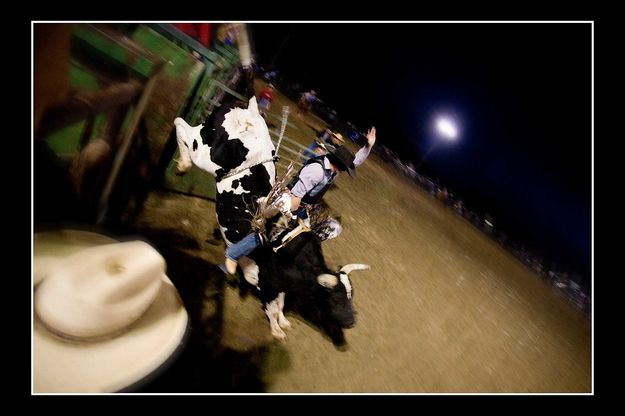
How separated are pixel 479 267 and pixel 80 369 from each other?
8.68 m

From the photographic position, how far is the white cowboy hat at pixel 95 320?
3.91 feet

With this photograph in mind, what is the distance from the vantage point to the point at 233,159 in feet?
9.68

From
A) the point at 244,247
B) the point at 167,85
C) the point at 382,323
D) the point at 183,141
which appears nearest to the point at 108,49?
the point at 167,85

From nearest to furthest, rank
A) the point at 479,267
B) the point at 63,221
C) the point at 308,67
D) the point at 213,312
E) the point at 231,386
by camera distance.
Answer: the point at 63,221 → the point at 231,386 → the point at 213,312 → the point at 479,267 → the point at 308,67

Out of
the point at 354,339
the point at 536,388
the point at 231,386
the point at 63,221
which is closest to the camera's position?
the point at 63,221

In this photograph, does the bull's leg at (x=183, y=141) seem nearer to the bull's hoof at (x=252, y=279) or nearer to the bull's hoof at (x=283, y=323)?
the bull's hoof at (x=252, y=279)

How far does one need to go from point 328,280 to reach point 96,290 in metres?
1.73

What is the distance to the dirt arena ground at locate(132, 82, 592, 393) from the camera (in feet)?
8.79

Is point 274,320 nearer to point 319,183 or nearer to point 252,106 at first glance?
point 319,183

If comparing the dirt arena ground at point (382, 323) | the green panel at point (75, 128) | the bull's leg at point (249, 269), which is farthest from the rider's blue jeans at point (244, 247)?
the green panel at point (75, 128)

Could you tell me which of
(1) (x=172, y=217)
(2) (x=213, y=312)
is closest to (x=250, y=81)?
(1) (x=172, y=217)

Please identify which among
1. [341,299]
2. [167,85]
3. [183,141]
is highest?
[167,85]

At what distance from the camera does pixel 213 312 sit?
9.16ft

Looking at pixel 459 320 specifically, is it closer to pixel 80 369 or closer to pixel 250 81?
pixel 250 81
